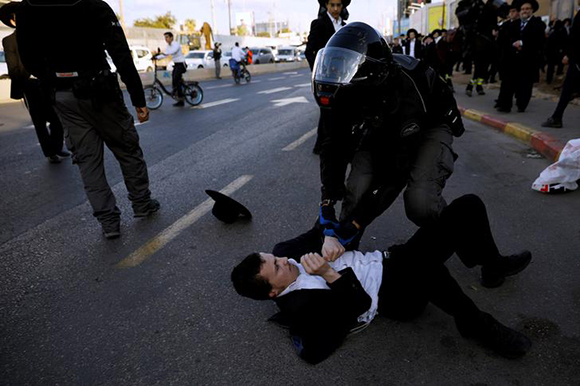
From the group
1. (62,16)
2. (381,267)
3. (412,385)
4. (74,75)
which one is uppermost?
(62,16)

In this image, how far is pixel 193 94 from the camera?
11289 mm

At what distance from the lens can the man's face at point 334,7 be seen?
197 inches

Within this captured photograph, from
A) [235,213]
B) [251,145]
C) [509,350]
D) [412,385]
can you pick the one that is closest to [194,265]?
[235,213]

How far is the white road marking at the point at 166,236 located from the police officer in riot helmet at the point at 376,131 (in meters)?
1.51

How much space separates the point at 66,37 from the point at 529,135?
5.70 m

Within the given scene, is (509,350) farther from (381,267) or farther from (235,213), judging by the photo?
(235,213)

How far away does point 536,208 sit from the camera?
3668 mm

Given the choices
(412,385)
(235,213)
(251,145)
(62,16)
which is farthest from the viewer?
(251,145)

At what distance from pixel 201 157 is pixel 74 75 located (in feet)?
8.73

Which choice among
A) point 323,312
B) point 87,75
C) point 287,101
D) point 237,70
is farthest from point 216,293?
point 237,70

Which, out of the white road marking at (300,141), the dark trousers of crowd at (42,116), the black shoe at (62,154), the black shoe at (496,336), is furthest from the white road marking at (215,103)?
the black shoe at (496,336)

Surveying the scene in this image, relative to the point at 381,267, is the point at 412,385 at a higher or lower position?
lower

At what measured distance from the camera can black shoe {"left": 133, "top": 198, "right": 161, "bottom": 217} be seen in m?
3.88

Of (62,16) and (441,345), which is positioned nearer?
(441,345)
